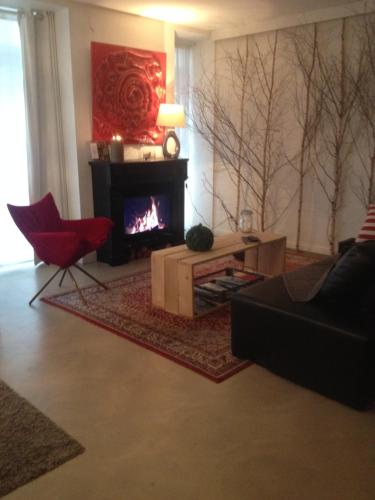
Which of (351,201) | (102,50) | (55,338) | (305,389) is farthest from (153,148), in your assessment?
(305,389)

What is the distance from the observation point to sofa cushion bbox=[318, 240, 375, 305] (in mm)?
2229

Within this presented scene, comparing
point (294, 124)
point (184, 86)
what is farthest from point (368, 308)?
point (184, 86)

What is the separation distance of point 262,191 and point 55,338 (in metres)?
3.30

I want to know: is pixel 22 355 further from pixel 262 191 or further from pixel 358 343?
pixel 262 191

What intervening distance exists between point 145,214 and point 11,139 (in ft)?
4.99

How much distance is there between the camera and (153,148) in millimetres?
5211

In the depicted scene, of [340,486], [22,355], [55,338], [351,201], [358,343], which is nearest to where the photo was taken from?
[340,486]

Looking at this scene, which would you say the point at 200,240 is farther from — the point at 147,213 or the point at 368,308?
the point at 147,213

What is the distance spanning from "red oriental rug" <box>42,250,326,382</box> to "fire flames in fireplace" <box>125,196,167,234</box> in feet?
3.25

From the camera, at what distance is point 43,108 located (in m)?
4.48

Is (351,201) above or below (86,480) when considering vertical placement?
above

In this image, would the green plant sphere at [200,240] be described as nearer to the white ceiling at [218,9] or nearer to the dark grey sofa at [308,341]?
the dark grey sofa at [308,341]

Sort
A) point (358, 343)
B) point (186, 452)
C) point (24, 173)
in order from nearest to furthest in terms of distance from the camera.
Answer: point (186, 452) < point (358, 343) < point (24, 173)

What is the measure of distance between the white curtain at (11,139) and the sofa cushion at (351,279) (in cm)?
320
